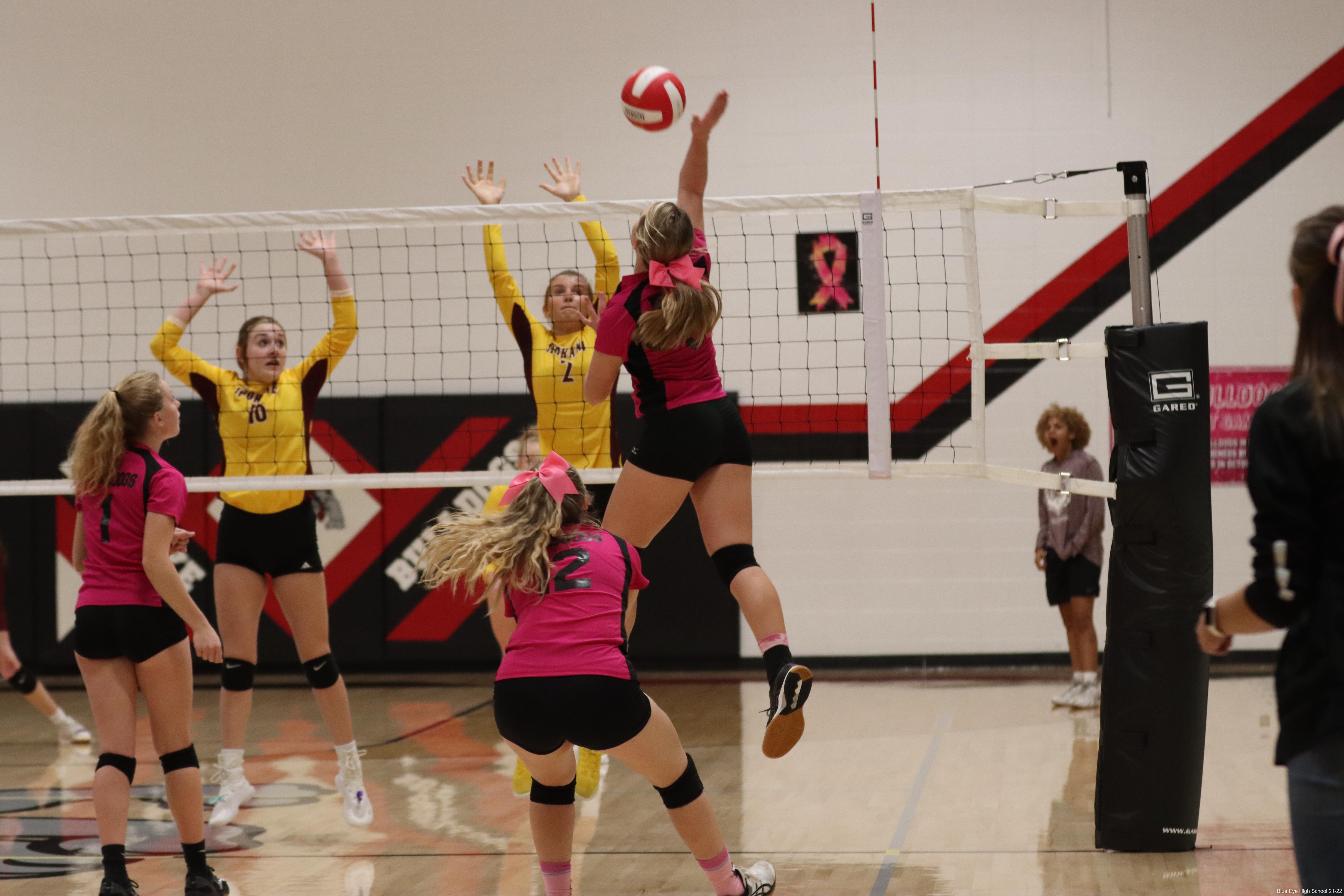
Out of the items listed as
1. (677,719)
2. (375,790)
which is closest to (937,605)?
(677,719)

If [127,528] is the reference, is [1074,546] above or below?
below

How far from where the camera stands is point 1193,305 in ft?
28.0

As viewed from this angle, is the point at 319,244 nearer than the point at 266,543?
No

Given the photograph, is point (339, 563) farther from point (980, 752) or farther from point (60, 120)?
point (980, 752)

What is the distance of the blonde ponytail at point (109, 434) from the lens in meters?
3.84

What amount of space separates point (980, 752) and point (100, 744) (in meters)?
4.04

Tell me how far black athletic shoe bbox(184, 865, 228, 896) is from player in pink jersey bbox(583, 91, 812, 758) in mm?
1704

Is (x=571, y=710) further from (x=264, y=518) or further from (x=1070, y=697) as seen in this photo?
(x=1070, y=697)

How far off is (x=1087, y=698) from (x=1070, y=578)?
2.30ft

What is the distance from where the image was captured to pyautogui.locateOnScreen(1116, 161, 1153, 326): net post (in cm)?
427

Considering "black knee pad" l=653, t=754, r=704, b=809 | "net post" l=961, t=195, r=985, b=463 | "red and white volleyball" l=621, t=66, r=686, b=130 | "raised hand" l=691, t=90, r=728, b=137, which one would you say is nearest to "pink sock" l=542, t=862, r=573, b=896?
"black knee pad" l=653, t=754, r=704, b=809

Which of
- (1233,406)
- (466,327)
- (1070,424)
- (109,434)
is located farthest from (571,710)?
(1233,406)

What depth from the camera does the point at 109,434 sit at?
3848 mm

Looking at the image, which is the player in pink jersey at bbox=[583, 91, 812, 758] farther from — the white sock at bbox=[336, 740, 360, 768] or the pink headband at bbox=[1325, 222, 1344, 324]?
the pink headband at bbox=[1325, 222, 1344, 324]
